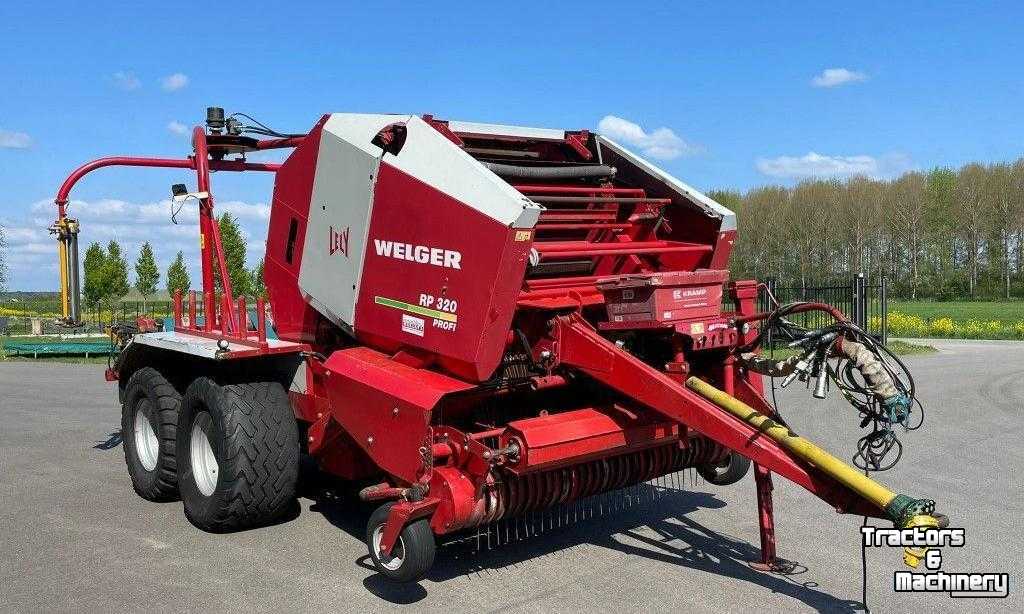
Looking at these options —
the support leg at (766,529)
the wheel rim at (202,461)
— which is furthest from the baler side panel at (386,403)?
the support leg at (766,529)

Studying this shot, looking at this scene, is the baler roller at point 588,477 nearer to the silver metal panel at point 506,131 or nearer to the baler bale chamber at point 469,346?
the baler bale chamber at point 469,346

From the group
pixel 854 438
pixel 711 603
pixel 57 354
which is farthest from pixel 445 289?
pixel 57 354

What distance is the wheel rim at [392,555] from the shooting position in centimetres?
432

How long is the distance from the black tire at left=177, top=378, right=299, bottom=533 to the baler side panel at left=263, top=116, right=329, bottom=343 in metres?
0.53

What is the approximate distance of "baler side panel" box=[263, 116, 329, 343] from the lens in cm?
572

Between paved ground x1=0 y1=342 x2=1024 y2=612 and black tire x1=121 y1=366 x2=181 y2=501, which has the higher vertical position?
black tire x1=121 y1=366 x2=181 y2=501

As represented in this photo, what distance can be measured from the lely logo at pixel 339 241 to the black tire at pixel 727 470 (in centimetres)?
277

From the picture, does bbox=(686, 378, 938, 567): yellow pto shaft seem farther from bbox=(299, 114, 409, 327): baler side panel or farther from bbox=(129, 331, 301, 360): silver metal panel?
bbox=(129, 331, 301, 360): silver metal panel

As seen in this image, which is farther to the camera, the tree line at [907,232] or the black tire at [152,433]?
the tree line at [907,232]

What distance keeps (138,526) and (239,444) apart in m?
1.19

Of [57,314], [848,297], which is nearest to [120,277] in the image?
[57,314]

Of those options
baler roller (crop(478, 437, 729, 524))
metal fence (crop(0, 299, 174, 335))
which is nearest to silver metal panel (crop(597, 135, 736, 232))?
baler roller (crop(478, 437, 729, 524))

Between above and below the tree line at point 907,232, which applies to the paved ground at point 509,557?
below

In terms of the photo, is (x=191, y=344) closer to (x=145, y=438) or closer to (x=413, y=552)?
(x=145, y=438)
